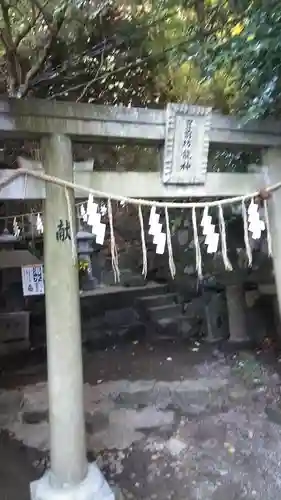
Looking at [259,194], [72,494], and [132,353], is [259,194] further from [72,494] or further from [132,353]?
[132,353]

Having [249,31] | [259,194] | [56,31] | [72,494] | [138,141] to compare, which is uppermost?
[56,31]

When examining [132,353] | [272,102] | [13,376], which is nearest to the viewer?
[272,102]

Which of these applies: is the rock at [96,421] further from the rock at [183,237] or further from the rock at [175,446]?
the rock at [183,237]

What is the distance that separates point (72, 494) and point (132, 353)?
4050 mm

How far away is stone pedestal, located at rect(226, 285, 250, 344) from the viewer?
617 centimetres

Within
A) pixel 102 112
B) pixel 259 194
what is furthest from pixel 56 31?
pixel 259 194

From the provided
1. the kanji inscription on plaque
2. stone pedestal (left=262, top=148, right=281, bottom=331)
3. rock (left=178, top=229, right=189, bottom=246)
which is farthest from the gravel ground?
the kanji inscription on plaque

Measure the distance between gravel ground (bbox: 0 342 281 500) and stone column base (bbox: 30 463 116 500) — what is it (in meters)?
0.50

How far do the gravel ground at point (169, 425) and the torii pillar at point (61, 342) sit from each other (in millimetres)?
670

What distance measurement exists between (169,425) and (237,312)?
256 cm

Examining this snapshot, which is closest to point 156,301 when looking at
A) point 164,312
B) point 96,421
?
point 164,312

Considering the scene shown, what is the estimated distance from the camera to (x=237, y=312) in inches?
244

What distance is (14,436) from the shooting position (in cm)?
391

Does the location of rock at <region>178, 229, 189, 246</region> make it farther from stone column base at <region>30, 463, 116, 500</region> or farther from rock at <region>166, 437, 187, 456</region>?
stone column base at <region>30, 463, 116, 500</region>
